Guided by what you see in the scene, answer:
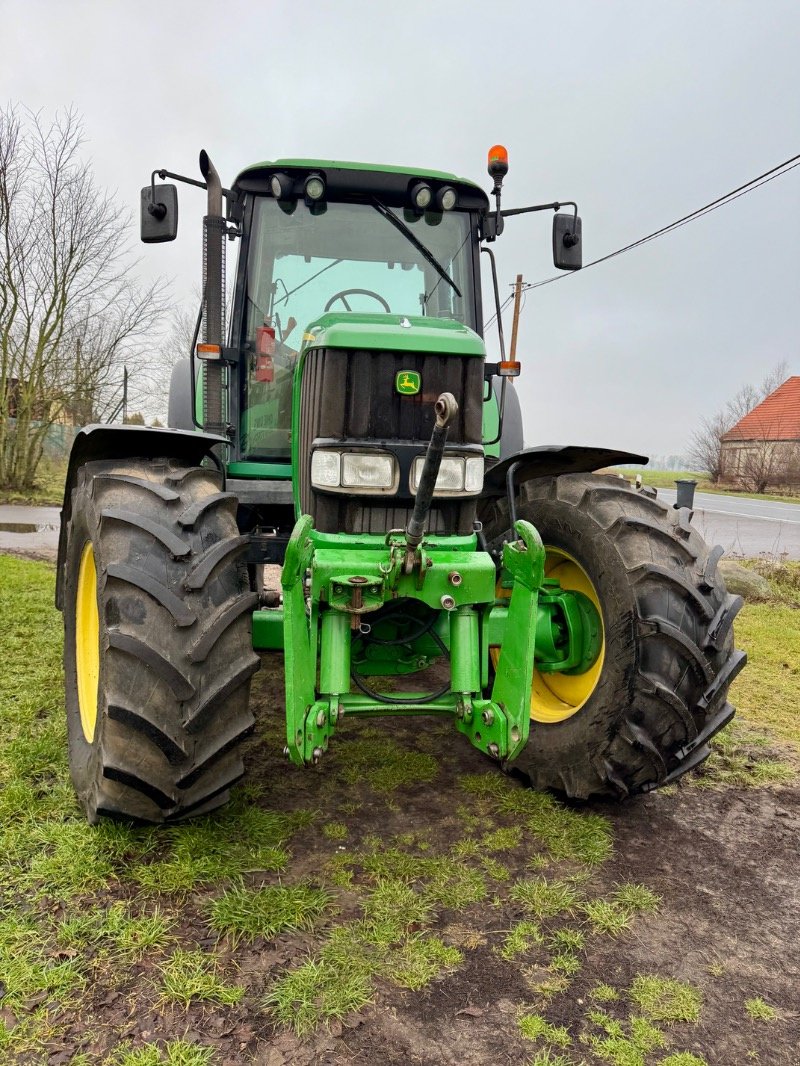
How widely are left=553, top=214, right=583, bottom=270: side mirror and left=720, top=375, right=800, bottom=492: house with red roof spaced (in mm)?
31587

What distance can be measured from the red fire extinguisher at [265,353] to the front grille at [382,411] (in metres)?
0.98

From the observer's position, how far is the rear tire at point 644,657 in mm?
2643

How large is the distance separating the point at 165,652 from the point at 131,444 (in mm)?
1022

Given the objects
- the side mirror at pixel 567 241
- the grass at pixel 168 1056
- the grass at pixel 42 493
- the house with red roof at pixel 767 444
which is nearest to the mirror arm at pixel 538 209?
the side mirror at pixel 567 241

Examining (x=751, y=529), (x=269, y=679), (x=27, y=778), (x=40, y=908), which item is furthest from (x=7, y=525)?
(x=751, y=529)

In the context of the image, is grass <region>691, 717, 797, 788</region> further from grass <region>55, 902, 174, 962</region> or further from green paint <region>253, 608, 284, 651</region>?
grass <region>55, 902, 174, 962</region>

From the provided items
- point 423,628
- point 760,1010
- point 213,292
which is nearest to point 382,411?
point 423,628

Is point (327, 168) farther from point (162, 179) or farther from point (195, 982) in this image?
point (195, 982)

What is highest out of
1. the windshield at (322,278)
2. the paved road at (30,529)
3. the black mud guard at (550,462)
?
the windshield at (322,278)

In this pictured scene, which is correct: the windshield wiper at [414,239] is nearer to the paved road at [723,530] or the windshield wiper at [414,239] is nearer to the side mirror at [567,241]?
the side mirror at [567,241]

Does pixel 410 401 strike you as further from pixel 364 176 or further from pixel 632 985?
pixel 632 985

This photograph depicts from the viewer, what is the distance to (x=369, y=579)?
245 centimetres

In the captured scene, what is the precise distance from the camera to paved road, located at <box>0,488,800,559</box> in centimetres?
1043

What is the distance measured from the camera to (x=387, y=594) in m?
2.50
